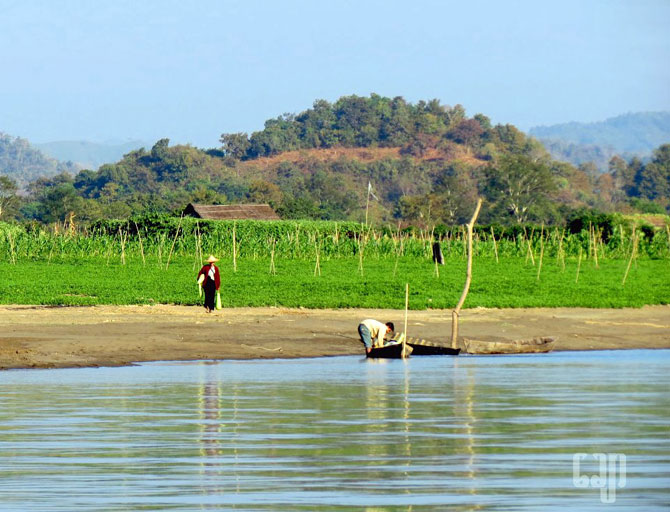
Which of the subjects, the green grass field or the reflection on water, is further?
the green grass field

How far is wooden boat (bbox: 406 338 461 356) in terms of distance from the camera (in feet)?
67.1

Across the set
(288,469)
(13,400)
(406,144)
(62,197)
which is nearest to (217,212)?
(62,197)

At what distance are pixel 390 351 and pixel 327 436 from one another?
8505mm

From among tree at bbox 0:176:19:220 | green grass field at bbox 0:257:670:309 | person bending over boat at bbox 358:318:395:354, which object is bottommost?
person bending over boat at bbox 358:318:395:354

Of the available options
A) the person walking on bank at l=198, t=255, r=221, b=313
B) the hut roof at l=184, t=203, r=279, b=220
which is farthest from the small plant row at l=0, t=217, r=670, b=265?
the person walking on bank at l=198, t=255, r=221, b=313

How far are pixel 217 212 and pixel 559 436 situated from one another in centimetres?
4922

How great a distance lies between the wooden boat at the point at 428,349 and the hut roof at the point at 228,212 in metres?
38.6

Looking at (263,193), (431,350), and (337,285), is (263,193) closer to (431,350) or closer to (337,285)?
(337,285)

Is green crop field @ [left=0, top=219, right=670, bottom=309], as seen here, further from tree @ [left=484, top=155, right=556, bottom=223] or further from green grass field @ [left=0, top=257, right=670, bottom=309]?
tree @ [left=484, top=155, right=556, bottom=223]

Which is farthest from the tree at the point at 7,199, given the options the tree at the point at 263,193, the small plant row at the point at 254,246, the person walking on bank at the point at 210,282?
the person walking on bank at the point at 210,282

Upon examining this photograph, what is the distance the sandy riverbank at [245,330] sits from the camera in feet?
66.2

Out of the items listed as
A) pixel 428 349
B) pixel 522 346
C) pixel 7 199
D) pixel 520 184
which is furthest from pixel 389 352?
pixel 7 199
